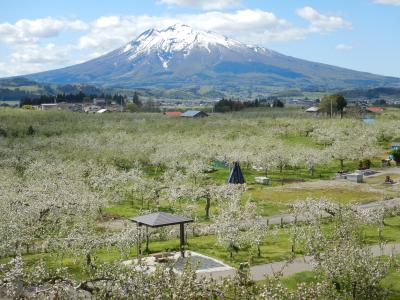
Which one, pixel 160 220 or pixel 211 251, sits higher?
pixel 160 220

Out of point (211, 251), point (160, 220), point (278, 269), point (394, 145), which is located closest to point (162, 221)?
point (160, 220)

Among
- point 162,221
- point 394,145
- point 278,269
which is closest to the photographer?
point 278,269

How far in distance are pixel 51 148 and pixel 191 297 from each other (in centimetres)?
6752

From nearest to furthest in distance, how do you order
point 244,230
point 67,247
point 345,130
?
point 67,247
point 244,230
point 345,130

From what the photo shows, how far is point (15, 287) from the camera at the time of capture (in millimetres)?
20328

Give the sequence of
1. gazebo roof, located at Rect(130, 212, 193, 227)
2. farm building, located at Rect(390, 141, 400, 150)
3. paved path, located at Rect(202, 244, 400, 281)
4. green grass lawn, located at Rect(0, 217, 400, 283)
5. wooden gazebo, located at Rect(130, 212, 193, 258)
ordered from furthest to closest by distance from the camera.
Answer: farm building, located at Rect(390, 141, 400, 150)
gazebo roof, located at Rect(130, 212, 193, 227)
wooden gazebo, located at Rect(130, 212, 193, 258)
green grass lawn, located at Rect(0, 217, 400, 283)
paved path, located at Rect(202, 244, 400, 281)

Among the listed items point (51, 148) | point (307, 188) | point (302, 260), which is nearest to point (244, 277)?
point (302, 260)

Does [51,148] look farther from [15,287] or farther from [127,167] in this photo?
[15,287]


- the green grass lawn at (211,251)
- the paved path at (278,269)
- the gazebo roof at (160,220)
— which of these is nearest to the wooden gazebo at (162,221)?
the gazebo roof at (160,220)

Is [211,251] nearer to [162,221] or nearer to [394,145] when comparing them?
[162,221]

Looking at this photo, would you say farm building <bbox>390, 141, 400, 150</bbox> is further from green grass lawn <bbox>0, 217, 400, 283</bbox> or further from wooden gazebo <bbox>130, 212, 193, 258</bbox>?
wooden gazebo <bbox>130, 212, 193, 258</bbox>

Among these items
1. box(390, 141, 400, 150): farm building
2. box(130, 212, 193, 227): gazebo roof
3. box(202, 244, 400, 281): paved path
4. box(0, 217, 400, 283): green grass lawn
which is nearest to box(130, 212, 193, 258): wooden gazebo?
box(130, 212, 193, 227): gazebo roof

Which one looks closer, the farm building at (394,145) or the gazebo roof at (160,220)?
the gazebo roof at (160,220)

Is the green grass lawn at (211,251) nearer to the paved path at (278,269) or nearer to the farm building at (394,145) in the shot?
the paved path at (278,269)
